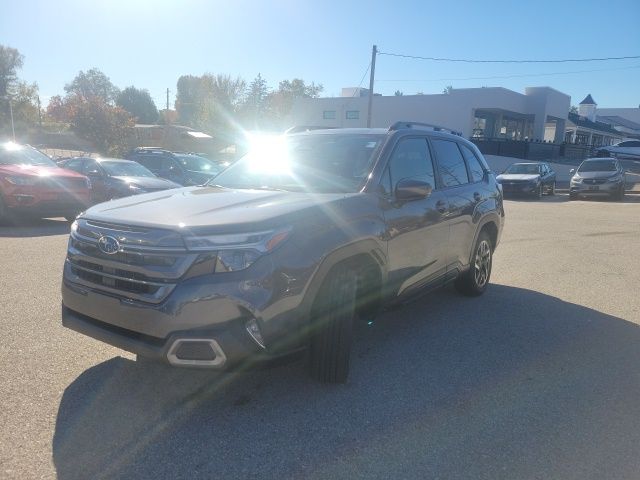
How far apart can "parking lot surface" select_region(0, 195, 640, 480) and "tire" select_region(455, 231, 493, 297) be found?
0.39 meters

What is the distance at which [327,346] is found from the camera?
3.60m

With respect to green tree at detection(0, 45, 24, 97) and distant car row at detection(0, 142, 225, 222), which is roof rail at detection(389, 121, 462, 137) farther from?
green tree at detection(0, 45, 24, 97)

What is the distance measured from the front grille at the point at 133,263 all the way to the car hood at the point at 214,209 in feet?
0.24

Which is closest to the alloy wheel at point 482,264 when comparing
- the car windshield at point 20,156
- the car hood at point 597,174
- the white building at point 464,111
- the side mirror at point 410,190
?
the side mirror at point 410,190

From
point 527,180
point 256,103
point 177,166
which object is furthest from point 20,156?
point 256,103

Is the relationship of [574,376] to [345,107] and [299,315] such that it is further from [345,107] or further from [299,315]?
[345,107]

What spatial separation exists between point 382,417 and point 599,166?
21.8m

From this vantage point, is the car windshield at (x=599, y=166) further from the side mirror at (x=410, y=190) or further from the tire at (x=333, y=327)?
the tire at (x=333, y=327)

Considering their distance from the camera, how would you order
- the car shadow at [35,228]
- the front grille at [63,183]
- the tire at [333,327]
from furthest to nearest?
the front grille at [63,183], the car shadow at [35,228], the tire at [333,327]

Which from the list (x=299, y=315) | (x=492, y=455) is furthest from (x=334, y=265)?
(x=492, y=455)

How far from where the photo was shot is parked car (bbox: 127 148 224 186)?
15953 mm

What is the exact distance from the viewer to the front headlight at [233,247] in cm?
304

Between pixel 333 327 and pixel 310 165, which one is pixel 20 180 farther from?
pixel 333 327

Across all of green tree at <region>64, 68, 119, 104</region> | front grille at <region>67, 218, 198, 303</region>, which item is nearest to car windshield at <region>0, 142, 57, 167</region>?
front grille at <region>67, 218, 198, 303</region>
